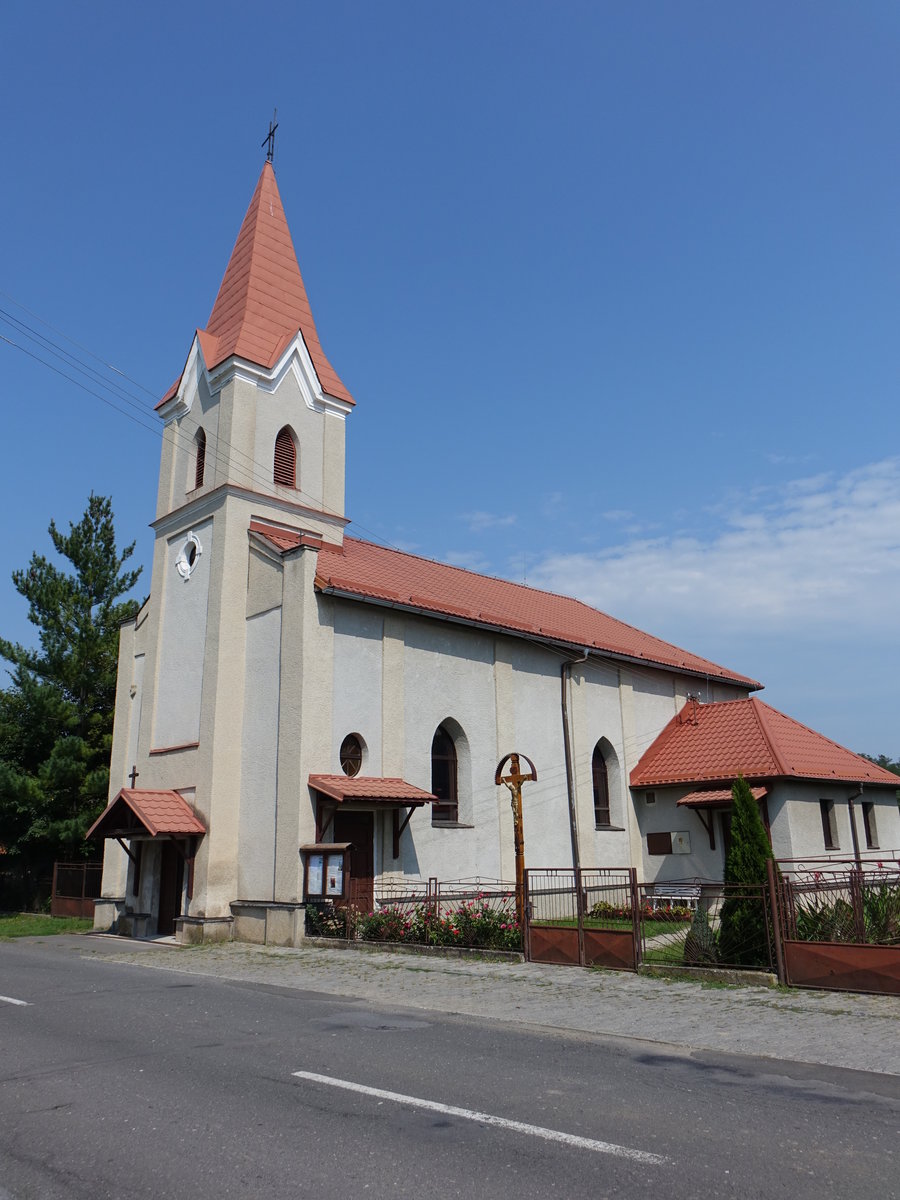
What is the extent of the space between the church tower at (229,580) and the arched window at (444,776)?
4294 mm

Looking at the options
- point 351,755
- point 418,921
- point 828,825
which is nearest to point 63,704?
point 351,755

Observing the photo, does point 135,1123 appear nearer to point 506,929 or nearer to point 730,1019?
point 730,1019

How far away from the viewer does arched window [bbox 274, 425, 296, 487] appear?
22469 millimetres

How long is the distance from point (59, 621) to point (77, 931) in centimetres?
1114

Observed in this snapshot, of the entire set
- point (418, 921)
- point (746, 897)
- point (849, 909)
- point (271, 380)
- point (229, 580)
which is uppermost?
point (271, 380)

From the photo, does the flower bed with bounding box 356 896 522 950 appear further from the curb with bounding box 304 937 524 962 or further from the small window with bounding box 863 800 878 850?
the small window with bounding box 863 800 878 850

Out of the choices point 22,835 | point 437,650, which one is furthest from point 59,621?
point 437,650

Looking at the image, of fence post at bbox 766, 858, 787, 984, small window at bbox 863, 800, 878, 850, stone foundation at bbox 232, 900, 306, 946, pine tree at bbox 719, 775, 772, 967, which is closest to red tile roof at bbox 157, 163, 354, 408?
stone foundation at bbox 232, 900, 306, 946

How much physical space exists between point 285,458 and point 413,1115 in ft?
61.0

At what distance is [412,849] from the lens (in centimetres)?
1989

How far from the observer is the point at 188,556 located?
2231cm

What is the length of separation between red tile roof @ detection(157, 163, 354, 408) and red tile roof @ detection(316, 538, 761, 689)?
463cm

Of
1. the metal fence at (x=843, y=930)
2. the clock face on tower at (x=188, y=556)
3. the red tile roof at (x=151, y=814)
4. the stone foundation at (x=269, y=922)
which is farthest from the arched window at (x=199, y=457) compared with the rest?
the metal fence at (x=843, y=930)

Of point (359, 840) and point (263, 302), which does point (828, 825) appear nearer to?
point (359, 840)
